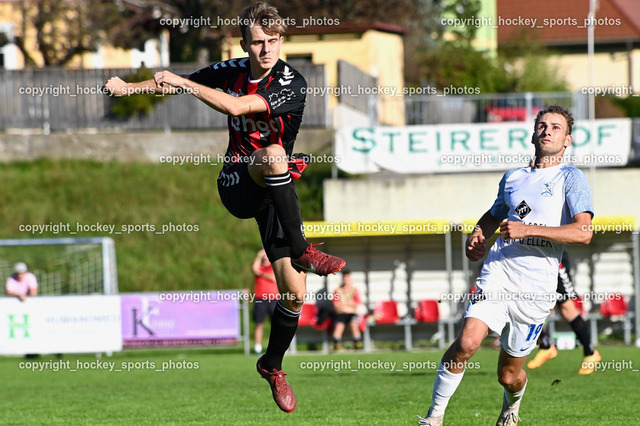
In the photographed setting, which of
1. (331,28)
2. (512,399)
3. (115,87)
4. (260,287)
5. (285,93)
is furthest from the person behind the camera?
(331,28)

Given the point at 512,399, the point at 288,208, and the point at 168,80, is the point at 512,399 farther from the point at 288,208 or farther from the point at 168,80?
the point at 168,80

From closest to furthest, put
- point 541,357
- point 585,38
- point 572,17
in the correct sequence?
1. point 541,357
2. point 572,17
3. point 585,38

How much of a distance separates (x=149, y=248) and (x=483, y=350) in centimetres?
892

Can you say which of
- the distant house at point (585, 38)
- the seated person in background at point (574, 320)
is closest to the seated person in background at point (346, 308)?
the seated person in background at point (574, 320)

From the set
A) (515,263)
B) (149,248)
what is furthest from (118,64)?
(515,263)

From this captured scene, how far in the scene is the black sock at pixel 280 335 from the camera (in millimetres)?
6934

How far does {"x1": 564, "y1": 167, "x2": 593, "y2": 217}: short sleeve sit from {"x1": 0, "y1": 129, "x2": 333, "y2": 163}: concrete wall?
64.3 ft

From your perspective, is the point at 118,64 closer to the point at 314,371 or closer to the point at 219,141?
the point at 219,141

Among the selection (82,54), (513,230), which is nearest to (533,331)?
(513,230)

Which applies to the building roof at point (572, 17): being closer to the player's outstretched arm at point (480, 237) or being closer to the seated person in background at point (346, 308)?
the seated person in background at point (346, 308)

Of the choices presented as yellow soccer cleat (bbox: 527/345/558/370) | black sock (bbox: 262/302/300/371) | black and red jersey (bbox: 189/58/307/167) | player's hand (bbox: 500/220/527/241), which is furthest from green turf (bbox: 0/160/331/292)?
player's hand (bbox: 500/220/527/241)

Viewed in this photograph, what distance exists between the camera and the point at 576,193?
20.7 feet

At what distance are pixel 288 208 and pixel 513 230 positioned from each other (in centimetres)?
143

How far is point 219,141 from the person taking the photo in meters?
26.0
